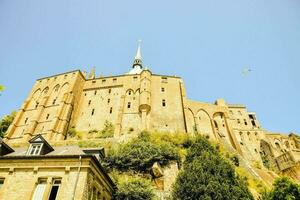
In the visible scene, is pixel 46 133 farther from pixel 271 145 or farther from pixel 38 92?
pixel 271 145

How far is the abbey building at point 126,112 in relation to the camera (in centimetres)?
4062

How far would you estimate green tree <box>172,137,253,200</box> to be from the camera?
761 inches

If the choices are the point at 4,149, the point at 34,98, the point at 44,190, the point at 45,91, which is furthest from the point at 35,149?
the point at 34,98

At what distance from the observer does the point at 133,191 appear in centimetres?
1975

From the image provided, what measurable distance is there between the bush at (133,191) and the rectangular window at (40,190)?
20.9 feet

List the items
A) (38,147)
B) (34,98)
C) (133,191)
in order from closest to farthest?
(38,147) < (133,191) < (34,98)

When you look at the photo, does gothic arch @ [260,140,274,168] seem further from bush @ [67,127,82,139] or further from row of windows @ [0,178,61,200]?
row of windows @ [0,178,61,200]

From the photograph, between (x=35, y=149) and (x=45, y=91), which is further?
(x=45, y=91)

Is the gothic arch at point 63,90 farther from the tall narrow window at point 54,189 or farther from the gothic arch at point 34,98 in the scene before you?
the tall narrow window at point 54,189

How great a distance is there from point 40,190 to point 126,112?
27301 mm

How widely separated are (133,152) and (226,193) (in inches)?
408

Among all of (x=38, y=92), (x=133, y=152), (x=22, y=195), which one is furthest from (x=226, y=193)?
(x=38, y=92)

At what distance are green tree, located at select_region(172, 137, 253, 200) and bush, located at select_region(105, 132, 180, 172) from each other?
9.02 feet

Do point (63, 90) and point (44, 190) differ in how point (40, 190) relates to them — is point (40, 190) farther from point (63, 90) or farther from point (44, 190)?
point (63, 90)
